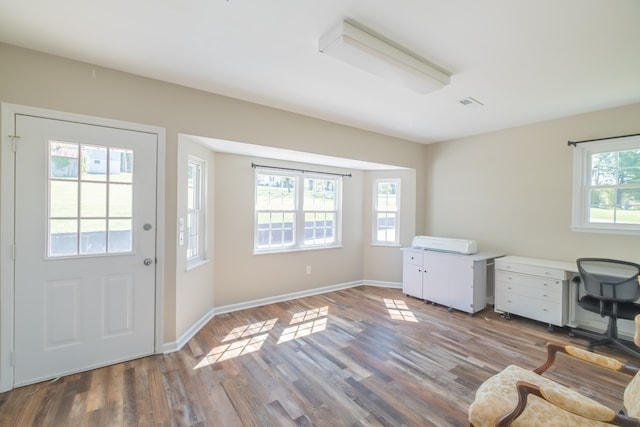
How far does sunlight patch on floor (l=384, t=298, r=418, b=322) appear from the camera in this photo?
3.58m

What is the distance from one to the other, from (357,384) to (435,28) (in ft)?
8.69

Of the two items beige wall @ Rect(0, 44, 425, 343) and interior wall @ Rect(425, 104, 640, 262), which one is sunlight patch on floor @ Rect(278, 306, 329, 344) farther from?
interior wall @ Rect(425, 104, 640, 262)

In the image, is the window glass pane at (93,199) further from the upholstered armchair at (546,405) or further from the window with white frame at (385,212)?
the window with white frame at (385,212)

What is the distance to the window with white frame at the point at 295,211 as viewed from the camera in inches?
161

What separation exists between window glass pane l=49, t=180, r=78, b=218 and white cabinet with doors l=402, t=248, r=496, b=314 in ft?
13.5

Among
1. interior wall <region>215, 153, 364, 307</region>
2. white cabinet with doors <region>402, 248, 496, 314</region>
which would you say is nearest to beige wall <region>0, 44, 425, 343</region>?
interior wall <region>215, 153, 364, 307</region>

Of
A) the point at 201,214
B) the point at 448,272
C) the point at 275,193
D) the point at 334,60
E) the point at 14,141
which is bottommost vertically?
the point at 448,272

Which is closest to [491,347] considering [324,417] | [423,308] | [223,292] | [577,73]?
[423,308]

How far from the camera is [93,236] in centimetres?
235

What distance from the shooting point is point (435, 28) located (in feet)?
5.89

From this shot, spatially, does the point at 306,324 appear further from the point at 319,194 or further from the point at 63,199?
the point at 63,199

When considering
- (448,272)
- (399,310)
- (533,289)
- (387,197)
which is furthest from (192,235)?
(533,289)

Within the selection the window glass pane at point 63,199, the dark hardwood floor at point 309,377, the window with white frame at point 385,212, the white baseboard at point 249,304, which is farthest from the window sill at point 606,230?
the window glass pane at point 63,199

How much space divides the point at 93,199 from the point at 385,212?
412 cm
